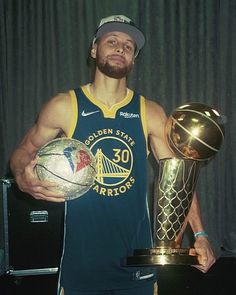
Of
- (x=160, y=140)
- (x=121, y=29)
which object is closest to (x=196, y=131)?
(x=160, y=140)

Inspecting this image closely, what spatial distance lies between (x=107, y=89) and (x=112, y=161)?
347 mm

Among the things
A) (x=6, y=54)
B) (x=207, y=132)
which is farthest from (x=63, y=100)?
(x=6, y=54)

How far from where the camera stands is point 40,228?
3240 mm

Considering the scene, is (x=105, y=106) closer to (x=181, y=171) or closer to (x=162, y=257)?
(x=181, y=171)

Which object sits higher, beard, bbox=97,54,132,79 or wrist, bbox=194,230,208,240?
beard, bbox=97,54,132,79

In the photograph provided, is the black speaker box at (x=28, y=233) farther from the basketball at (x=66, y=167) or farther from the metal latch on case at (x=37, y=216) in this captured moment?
the basketball at (x=66, y=167)

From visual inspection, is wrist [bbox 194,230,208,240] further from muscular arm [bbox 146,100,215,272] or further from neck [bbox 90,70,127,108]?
neck [bbox 90,70,127,108]

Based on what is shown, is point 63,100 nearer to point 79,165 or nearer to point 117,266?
point 79,165

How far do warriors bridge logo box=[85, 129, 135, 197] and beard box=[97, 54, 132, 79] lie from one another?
248mm

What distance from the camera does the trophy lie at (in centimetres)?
150

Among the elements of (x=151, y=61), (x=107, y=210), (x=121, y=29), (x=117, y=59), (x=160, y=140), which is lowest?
(x=107, y=210)

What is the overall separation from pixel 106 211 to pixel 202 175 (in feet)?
8.73

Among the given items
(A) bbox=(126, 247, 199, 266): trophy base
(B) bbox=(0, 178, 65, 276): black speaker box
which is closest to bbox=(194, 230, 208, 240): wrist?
(A) bbox=(126, 247, 199, 266): trophy base

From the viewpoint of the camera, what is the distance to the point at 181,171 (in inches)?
59.2
